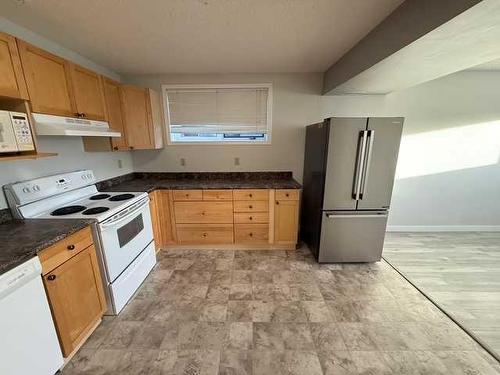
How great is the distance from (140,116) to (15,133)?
1.47 m

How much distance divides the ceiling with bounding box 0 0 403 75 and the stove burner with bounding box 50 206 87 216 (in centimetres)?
152

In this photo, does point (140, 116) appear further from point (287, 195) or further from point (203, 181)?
point (287, 195)

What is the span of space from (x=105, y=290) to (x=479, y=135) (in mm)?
5203

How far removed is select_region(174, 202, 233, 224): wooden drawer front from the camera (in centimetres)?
289

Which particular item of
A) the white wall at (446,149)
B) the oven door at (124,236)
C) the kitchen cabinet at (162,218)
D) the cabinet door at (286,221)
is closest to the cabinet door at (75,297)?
the oven door at (124,236)

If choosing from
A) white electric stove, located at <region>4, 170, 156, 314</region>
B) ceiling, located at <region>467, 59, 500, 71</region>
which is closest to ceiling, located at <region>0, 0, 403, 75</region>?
white electric stove, located at <region>4, 170, 156, 314</region>

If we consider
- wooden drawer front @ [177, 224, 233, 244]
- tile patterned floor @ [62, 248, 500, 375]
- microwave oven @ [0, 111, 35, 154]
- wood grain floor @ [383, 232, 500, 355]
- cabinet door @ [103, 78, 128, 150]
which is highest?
cabinet door @ [103, 78, 128, 150]

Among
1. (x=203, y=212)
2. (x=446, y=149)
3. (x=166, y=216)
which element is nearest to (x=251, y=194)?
(x=203, y=212)

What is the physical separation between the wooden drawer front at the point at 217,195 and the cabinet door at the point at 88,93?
4.76ft

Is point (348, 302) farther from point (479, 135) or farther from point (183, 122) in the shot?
point (479, 135)

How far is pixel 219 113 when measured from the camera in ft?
10.4

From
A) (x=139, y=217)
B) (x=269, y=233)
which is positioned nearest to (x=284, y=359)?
(x=269, y=233)

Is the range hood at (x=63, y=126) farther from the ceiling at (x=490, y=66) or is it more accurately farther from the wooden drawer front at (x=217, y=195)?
the ceiling at (x=490, y=66)

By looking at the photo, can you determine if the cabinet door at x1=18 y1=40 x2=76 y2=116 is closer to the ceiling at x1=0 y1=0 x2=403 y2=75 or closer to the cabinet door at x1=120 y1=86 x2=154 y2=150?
the ceiling at x1=0 y1=0 x2=403 y2=75
